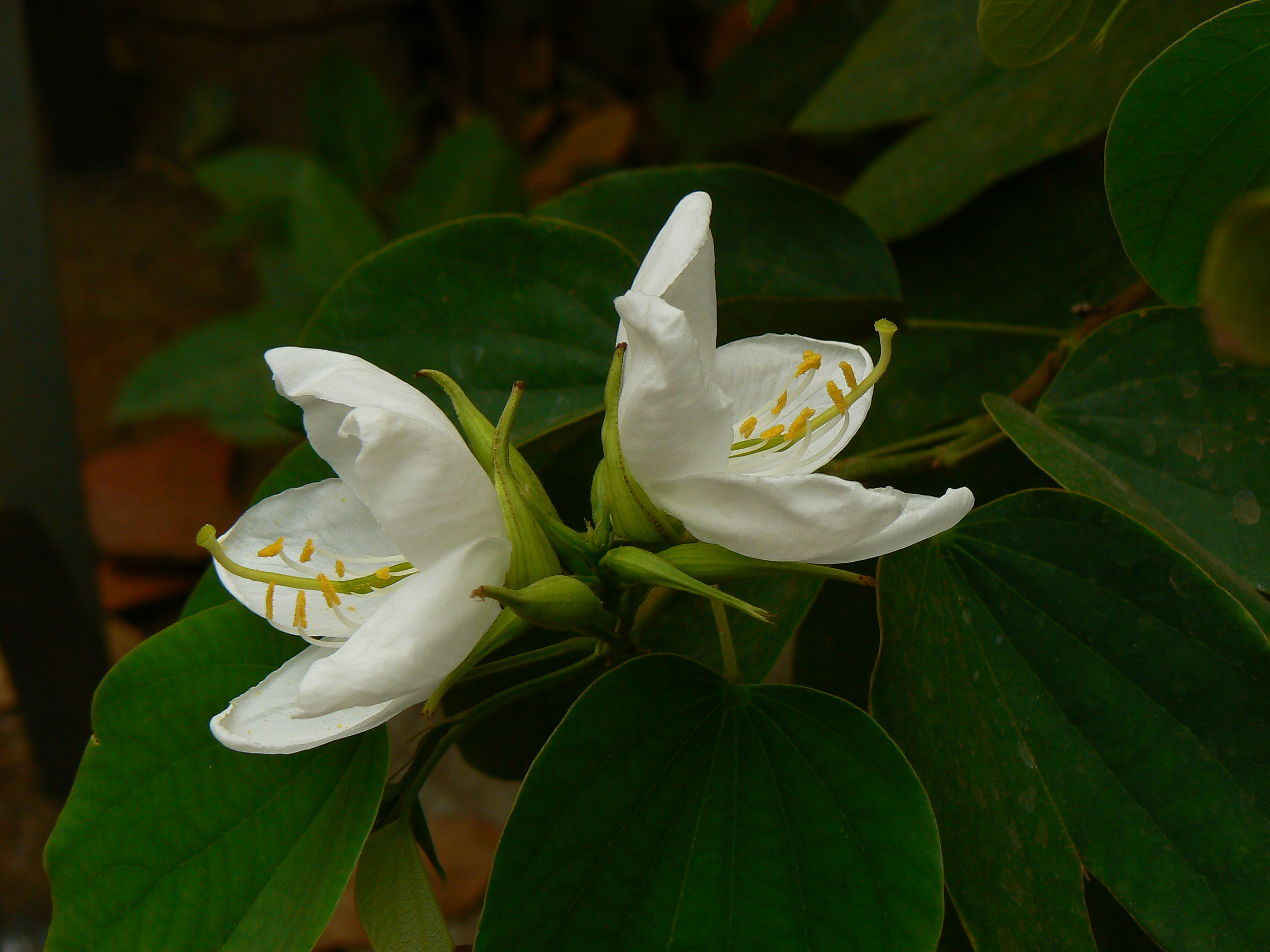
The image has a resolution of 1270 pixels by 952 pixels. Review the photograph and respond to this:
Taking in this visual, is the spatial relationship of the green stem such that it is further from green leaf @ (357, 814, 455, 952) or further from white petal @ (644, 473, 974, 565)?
green leaf @ (357, 814, 455, 952)

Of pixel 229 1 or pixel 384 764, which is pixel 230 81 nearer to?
pixel 229 1

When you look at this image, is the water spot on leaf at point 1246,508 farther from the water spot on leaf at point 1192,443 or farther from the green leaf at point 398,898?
the green leaf at point 398,898

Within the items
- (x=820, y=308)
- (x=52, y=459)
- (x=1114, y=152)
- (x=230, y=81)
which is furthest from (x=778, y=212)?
(x=230, y=81)

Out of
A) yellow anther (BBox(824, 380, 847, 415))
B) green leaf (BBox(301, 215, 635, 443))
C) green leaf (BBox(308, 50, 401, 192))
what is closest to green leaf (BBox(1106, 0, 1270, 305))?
yellow anther (BBox(824, 380, 847, 415))

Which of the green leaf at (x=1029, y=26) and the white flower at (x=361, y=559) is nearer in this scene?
the white flower at (x=361, y=559)

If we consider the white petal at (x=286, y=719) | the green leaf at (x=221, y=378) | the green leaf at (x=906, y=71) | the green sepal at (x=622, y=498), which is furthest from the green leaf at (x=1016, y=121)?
the green leaf at (x=221, y=378)

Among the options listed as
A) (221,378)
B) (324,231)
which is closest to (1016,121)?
(324,231)

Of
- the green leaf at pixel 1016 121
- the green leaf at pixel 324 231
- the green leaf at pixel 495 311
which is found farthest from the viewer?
the green leaf at pixel 324 231

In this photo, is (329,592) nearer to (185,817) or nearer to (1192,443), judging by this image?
(185,817)
